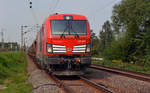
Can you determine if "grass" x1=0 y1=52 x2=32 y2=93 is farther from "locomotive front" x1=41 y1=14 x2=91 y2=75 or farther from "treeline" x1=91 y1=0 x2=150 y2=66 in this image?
"treeline" x1=91 y1=0 x2=150 y2=66

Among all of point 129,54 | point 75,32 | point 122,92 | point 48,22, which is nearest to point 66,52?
point 75,32

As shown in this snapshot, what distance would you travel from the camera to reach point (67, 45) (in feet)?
33.6

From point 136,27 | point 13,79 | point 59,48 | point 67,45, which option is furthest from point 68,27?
point 136,27

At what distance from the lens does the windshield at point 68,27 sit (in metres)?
10.5

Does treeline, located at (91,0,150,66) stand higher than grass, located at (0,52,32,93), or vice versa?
treeline, located at (91,0,150,66)

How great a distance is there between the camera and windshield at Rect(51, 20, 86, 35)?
34.5 ft

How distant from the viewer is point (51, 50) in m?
10.1

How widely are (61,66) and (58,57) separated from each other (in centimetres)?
61

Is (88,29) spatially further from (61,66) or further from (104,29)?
(104,29)

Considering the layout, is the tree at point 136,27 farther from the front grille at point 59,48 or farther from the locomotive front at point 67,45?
the front grille at point 59,48

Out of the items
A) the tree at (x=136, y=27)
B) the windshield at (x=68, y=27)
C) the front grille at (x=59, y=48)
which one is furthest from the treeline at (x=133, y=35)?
the front grille at (x=59, y=48)

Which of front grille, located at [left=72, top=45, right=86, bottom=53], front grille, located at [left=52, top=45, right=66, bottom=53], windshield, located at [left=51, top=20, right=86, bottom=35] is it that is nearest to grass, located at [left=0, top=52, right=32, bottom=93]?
front grille, located at [left=52, top=45, right=66, bottom=53]

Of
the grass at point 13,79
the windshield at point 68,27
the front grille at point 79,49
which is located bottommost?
the grass at point 13,79

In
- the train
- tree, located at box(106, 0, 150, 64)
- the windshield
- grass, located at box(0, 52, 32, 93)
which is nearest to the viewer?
grass, located at box(0, 52, 32, 93)
